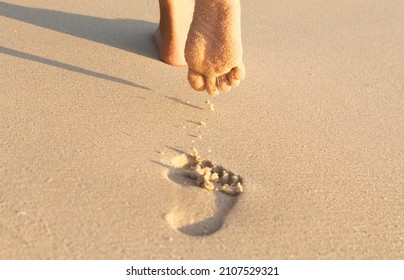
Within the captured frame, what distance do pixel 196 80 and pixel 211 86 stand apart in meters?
0.04

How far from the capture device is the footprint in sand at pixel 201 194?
45.6 inches

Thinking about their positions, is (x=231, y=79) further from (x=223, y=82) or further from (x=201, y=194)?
(x=201, y=194)

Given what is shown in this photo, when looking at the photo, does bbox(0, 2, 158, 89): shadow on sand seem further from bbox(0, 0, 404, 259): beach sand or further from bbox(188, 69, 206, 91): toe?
bbox(188, 69, 206, 91): toe

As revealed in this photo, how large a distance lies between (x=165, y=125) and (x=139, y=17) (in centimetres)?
80

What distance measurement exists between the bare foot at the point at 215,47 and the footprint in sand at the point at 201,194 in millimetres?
270

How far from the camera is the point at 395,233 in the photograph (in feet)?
3.95

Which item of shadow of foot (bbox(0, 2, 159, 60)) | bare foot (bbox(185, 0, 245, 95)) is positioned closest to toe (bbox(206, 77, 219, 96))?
bare foot (bbox(185, 0, 245, 95))

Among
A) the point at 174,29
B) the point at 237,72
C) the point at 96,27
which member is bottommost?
the point at 96,27

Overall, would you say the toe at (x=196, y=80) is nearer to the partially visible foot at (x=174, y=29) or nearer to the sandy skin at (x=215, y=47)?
the sandy skin at (x=215, y=47)

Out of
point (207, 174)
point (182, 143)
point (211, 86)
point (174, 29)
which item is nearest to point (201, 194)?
point (207, 174)

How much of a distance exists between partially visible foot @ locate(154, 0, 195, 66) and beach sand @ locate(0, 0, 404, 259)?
4 cm

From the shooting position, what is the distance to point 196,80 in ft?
5.06

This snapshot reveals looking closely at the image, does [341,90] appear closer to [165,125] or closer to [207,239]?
[165,125]

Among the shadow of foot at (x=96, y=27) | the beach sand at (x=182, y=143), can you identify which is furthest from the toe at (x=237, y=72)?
the shadow of foot at (x=96, y=27)
